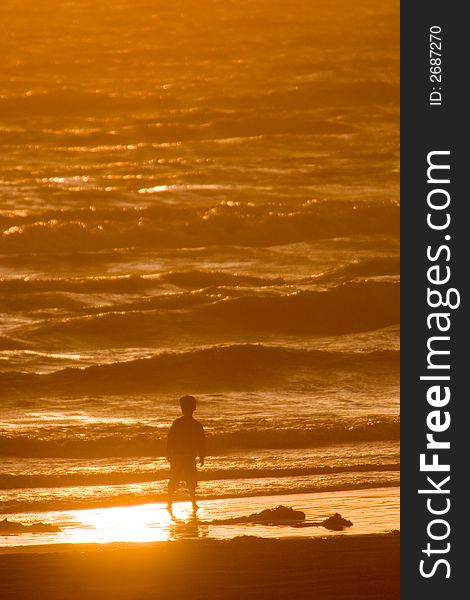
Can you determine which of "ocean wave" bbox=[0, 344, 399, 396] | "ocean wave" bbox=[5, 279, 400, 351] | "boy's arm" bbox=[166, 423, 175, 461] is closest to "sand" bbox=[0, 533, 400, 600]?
"boy's arm" bbox=[166, 423, 175, 461]

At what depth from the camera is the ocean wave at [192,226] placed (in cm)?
3903

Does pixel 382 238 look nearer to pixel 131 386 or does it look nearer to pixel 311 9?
Result: pixel 131 386

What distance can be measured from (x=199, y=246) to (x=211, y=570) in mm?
27734

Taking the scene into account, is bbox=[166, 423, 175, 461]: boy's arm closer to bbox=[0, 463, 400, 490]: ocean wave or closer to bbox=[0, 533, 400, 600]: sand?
bbox=[0, 463, 400, 490]: ocean wave

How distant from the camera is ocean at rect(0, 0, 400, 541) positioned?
18906mm

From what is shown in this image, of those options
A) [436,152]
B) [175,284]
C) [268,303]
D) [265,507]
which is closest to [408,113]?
[436,152]

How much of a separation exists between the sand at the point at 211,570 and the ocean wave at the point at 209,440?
19.8 ft

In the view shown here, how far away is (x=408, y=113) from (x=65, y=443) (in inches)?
238

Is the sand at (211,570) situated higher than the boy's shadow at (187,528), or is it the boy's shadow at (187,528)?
the boy's shadow at (187,528)

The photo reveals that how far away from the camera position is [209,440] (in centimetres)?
1902

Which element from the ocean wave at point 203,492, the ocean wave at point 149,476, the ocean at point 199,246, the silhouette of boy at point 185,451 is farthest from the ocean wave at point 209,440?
the silhouette of boy at point 185,451

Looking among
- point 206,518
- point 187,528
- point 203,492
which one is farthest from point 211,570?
point 203,492

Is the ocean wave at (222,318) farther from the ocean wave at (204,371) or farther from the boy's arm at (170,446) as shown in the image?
the boy's arm at (170,446)

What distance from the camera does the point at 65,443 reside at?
1895cm
